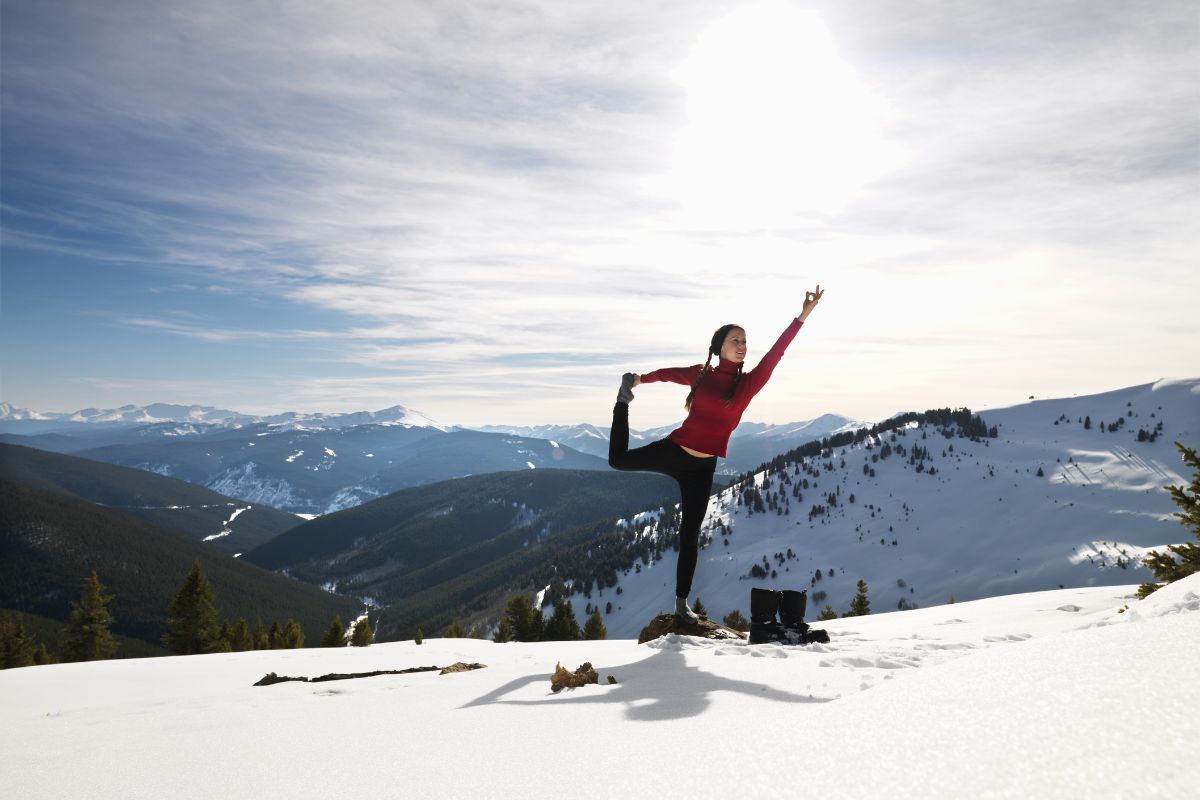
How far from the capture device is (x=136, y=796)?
290cm

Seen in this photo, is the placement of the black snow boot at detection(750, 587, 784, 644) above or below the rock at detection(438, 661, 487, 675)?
above

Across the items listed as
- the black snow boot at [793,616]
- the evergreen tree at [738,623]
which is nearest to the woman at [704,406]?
the black snow boot at [793,616]

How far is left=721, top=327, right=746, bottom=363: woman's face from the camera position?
6.71 m

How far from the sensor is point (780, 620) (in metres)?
7.02

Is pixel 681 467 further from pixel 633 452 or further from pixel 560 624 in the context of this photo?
pixel 560 624

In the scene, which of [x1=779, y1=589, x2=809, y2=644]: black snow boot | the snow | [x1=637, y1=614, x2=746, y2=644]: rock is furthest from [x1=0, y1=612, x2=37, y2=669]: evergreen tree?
[x1=779, y1=589, x2=809, y2=644]: black snow boot

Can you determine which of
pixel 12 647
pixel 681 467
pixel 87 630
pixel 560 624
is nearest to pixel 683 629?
pixel 681 467

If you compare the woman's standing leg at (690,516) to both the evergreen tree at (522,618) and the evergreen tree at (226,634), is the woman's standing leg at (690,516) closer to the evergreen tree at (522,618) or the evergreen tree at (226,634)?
the evergreen tree at (522,618)

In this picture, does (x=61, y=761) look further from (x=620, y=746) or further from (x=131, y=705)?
(x=620, y=746)

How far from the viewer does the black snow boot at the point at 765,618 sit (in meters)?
6.71

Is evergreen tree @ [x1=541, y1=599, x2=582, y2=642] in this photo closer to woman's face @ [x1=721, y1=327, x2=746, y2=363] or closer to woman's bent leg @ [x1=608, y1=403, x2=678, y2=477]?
woman's bent leg @ [x1=608, y1=403, x2=678, y2=477]

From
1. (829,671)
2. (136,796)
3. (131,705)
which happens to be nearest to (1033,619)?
(829,671)

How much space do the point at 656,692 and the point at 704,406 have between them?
11.2 feet

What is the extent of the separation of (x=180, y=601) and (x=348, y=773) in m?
44.0
